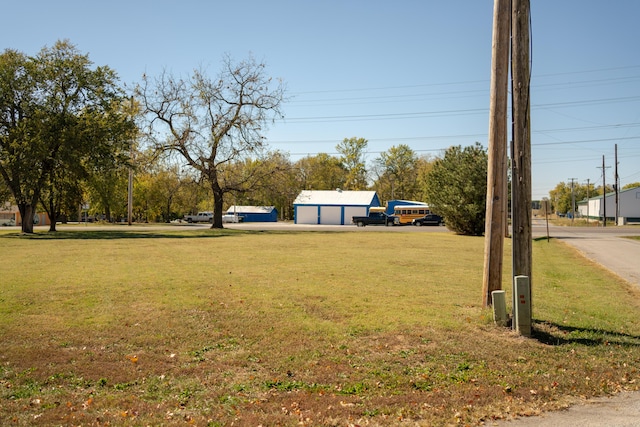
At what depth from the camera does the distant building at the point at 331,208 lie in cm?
7894

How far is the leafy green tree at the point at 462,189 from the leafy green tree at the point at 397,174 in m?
63.5

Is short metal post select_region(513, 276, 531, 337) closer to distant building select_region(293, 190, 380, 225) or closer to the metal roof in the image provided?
distant building select_region(293, 190, 380, 225)

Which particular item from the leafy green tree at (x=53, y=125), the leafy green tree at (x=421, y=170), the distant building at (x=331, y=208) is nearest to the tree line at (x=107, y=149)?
the leafy green tree at (x=53, y=125)

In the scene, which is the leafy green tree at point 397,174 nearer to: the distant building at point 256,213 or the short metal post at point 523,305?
the distant building at point 256,213

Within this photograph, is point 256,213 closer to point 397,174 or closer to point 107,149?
point 397,174

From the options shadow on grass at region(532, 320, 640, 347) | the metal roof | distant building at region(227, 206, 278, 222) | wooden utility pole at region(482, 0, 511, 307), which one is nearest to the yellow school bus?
the metal roof

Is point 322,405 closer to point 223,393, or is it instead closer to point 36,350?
point 223,393

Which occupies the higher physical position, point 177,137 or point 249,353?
point 177,137

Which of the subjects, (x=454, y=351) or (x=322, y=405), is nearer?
(x=322, y=405)

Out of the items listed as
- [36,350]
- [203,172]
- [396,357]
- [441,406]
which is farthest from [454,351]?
[203,172]

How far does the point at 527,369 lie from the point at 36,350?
6.59 meters

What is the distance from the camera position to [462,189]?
1610 inches

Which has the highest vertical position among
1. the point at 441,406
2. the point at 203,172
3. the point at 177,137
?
the point at 177,137

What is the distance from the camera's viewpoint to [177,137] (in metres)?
46.2
